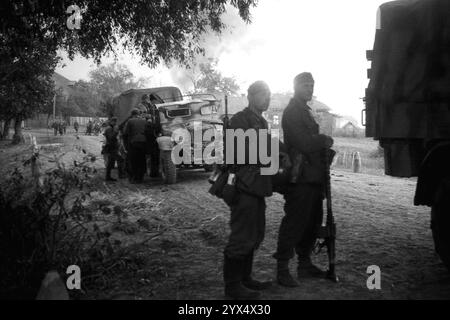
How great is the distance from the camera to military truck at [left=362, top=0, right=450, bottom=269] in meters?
3.43

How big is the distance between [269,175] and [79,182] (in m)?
2.04

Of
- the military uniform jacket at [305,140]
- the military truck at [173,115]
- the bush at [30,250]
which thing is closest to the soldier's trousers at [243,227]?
the military uniform jacket at [305,140]

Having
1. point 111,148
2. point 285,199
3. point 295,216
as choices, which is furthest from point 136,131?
point 295,216

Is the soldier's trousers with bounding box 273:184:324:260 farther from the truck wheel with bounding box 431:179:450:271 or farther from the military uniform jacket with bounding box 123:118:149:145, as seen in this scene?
the military uniform jacket with bounding box 123:118:149:145

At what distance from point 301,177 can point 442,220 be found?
51.8 inches

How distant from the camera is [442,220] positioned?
3447 mm

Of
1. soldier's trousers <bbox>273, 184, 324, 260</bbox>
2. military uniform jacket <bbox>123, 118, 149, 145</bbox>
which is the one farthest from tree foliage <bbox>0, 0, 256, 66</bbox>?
soldier's trousers <bbox>273, 184, 324, 260</bbox>

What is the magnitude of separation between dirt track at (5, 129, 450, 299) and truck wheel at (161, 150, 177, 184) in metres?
1.53

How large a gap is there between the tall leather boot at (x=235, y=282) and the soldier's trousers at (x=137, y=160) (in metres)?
7.06

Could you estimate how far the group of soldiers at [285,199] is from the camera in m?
3.15

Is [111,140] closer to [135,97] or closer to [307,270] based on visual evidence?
[135,97]

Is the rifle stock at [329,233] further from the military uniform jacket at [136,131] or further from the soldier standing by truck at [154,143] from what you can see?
the soldier standing by truck at [154,143]
